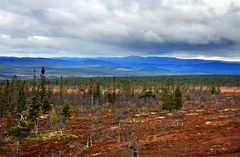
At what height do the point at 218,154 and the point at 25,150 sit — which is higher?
the point at 218,154

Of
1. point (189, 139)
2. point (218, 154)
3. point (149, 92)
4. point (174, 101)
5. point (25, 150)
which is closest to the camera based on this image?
point (218, 154)

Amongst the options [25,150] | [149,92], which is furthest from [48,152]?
[149,92]

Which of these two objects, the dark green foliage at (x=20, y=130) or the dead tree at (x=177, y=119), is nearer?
the dark green foliage at (x=20, y=130)

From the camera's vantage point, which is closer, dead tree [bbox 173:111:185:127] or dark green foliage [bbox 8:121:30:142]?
dark green foliage [bbox 8:121:30:142]

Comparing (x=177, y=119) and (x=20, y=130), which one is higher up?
(x=20, y=130)

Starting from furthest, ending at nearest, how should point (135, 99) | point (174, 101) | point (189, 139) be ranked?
point (135, 99)
point (174, 101)
point (189, 139)

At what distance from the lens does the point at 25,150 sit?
71625mm

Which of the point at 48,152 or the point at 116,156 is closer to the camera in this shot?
the point at 116,156

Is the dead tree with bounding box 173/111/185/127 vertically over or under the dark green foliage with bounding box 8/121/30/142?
under

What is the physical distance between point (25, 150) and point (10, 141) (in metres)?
11.3

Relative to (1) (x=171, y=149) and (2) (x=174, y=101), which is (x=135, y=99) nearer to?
(2) (x=174, y=101)

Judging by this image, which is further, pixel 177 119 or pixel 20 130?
pixel 177 119

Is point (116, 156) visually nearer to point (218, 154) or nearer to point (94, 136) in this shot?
point (218, 154)

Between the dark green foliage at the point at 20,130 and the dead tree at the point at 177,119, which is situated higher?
the dark green foliage at the point at 20,130
